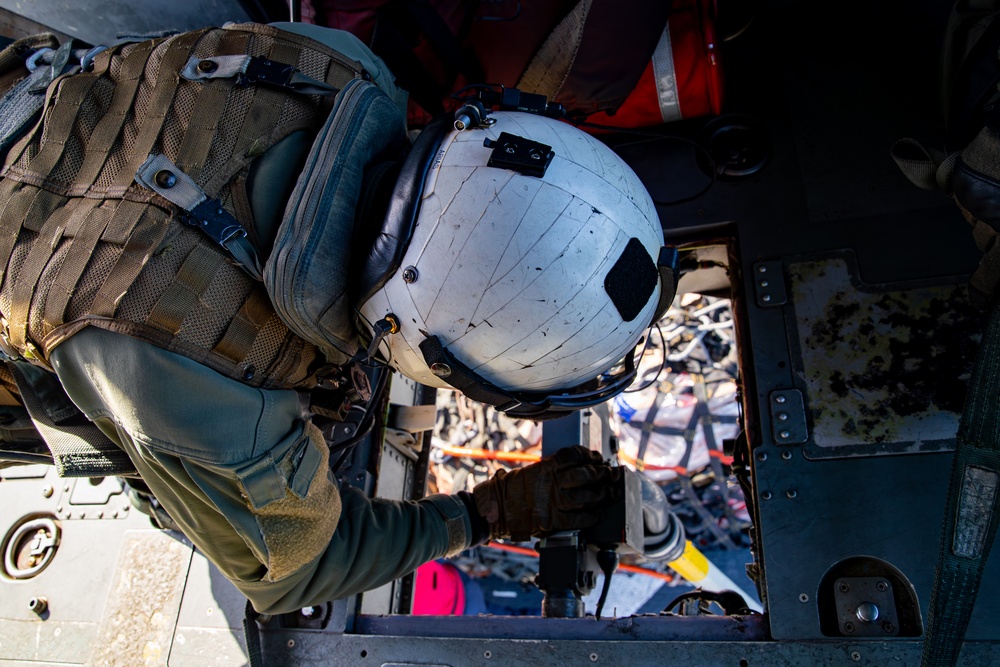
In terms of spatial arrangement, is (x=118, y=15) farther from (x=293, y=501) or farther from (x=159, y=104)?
(x=293, y=501)

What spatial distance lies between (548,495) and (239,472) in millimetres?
985

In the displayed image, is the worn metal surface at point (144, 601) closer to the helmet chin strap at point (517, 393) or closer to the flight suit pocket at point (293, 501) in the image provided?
the flight suit pocket at point (293, 501)

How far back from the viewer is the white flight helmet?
138cm

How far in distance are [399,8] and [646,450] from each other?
5.21 m

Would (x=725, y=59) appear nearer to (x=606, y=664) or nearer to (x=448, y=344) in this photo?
(x=448, y=344)

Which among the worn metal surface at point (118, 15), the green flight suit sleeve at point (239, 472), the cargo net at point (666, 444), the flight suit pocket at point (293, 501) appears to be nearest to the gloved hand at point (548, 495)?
the green flight suit sleeve at point (239, 472)

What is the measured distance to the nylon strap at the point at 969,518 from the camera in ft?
4.09

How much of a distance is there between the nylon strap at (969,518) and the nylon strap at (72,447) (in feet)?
6.06

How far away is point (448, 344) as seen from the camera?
1.45 metres

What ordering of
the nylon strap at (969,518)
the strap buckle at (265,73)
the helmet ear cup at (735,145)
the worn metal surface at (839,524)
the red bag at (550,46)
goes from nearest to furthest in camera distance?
1. the nylon strap at (969,518)
2. the strap buckle at (265,73)
3. the worn metal surface at (839,524)
4. the red bag at (550,46)
5. the helmet ear cup at (735,145)

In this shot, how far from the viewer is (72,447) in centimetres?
177

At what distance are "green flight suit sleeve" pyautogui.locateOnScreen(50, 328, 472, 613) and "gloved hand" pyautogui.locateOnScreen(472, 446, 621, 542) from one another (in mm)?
304

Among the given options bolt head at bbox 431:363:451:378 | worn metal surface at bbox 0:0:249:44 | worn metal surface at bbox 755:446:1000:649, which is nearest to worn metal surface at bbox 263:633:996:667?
worn metal surface at bbox 755:446:1000:649

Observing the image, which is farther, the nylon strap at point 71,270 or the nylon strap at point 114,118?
the nylon strap at point 114,118
